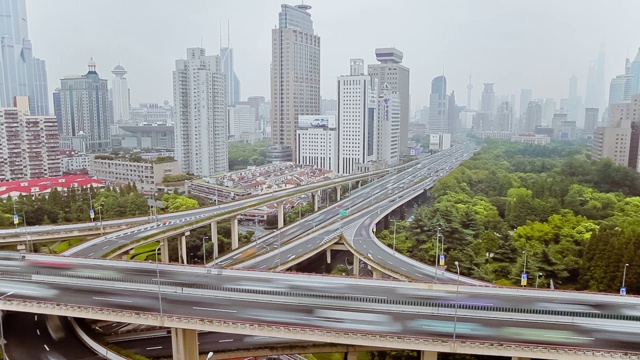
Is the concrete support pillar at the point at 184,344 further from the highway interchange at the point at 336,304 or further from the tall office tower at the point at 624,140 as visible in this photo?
the tall office tower at the point at 624,140

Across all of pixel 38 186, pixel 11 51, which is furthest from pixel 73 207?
pixel 11 51

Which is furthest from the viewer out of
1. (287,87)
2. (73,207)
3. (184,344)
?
(287,87)

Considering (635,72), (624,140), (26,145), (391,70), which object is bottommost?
(26,145)

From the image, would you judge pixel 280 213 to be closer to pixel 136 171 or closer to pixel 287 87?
pixel 136 171

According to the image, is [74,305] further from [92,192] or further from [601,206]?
[601,206]

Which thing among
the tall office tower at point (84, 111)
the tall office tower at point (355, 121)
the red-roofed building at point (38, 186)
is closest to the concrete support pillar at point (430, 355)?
the red-roofed building at point (38, 186)

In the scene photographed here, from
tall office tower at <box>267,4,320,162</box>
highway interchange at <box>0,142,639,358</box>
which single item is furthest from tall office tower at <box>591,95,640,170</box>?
highway interchange at <box>0,142,639,358</box>
